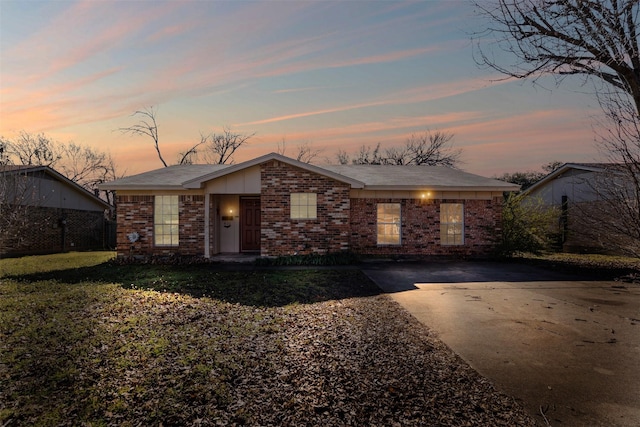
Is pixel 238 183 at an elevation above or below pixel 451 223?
above

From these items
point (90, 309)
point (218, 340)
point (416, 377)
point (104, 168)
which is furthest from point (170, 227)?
point (104, 168)

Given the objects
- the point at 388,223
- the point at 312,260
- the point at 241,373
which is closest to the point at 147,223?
the point at 312,260

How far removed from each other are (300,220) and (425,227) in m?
4.79

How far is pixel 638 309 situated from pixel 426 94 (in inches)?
330

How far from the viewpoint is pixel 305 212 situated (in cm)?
1296

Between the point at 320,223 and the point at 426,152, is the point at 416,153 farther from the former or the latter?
the point at 320,223

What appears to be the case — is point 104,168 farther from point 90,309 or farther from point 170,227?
point 90,309

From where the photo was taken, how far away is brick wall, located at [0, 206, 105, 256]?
17.8 m

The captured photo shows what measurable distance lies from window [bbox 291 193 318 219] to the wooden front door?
2.58 m

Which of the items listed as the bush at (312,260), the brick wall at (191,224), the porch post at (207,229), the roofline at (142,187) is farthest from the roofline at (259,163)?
the bush at (312,260)

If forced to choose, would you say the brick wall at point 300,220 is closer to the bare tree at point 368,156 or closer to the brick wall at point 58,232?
the brick wall at point 58,232

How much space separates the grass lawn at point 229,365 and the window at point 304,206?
219 inches

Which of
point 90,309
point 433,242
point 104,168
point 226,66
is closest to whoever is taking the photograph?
point 90,309

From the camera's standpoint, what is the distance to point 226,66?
465 inches
